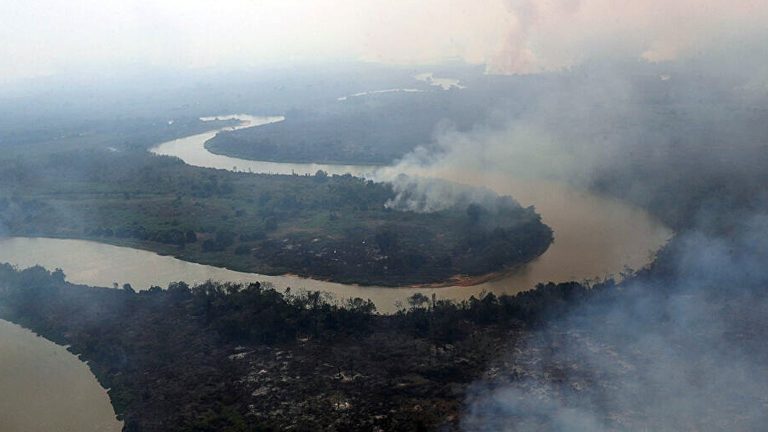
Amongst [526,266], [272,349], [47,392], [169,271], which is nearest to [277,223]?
[169,271]

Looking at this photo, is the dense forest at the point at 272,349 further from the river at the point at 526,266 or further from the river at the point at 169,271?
the river at the point at 526,266

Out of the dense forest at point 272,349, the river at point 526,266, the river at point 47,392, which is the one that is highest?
the river at point 526,266

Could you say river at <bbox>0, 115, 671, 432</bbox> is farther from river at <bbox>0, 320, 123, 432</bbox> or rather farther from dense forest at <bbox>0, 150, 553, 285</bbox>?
dense forest at <bbox>0, 150, 553, 285</bbox>

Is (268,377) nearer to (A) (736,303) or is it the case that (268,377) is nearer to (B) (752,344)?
(B) (752,344)

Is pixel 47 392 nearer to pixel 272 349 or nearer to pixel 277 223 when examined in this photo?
pixel 272 349

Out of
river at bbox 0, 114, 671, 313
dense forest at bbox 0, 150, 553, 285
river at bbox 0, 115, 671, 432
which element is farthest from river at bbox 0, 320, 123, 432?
dense forest at bbox 0, 150, 553, 285

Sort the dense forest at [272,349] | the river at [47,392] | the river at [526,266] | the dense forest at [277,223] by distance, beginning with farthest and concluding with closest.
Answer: the dense forest at [277,223] → the river at [526,266] → the river at [47,392] → the dense forest at [272,349]

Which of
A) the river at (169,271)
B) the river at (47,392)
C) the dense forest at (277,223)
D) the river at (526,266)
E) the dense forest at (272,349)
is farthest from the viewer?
the dense forest at (277,223)

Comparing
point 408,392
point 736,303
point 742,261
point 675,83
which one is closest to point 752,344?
point 736,303

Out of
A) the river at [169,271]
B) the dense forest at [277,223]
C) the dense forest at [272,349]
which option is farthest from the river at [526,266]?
the dense forest at [272,349]
